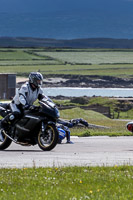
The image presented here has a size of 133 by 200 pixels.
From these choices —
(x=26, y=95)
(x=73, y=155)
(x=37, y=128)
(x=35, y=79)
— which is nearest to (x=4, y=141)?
(x=37, y=128)

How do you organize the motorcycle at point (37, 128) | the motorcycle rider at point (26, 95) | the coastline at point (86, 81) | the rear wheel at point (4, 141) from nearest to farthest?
1. the motorcycle at point (37, 128)
2. the motorcycle rider at point (26, 95)
3. the rear wheel at point (4, 141)
4. the coastline at point (86, 81)

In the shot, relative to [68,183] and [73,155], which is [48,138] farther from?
[68,183]

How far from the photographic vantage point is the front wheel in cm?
1535

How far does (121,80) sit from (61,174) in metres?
Answer: 173

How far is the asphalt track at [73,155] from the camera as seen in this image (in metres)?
13.1

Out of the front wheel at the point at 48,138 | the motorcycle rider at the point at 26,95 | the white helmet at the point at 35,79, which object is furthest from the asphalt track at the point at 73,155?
the white helmet at the point at 35,79

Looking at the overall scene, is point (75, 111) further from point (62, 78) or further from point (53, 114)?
point (62, 78)

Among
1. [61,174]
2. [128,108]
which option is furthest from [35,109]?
[128,108]

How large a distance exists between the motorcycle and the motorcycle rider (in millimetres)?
160

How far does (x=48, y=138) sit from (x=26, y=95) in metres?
1.39

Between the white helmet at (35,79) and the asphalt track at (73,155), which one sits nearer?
the asphalt track at (73,155)

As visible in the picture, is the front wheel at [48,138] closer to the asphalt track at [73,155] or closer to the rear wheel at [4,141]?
the asphalt track at [73,155]

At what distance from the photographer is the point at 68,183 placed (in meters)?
10.3

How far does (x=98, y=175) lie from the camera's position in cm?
1112
